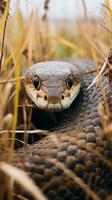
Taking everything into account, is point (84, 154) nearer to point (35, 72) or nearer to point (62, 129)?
point (62, 129)

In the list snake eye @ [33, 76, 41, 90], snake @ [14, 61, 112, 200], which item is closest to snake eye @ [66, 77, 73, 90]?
snake @ [14, 61, 112, 200]

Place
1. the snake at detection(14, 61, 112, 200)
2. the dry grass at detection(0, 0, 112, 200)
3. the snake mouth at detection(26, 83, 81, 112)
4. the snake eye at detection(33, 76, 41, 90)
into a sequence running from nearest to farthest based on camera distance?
the snake at detection(14, 61, 112, 200) < the dry grass at detection(0, 0, 112, 200) < the snake mouth at detection(26, 83, 81, 112) < the snake eye at detection(33, 76, 41, 90)

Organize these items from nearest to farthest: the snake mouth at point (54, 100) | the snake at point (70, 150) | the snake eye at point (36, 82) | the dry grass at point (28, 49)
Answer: the snake at point (70, 150), the dry grass at point (28, 49), the snake mouth at point (54, 100), the snake eye at point (36, 82)

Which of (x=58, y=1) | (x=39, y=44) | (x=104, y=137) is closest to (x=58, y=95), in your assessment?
(x=104, y=137)

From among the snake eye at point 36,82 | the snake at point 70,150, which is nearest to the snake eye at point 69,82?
the snake at point 70,150

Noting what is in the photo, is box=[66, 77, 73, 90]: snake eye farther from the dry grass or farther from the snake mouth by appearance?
the dry grass

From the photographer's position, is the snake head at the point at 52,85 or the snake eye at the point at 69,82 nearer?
the snake head at the point at 52,85

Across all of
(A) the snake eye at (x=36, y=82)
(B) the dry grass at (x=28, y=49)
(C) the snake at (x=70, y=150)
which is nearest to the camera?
(C) the snake at (x=70, y=150)

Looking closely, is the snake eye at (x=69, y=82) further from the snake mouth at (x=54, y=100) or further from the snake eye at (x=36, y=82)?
the snake eye at (x=36, y=82)

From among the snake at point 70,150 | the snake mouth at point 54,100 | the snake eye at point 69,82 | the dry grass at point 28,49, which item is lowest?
the snake at point 70,150
